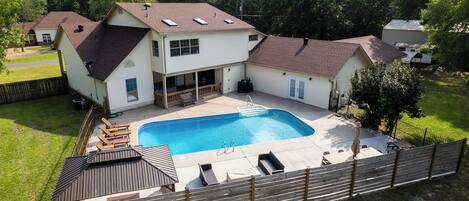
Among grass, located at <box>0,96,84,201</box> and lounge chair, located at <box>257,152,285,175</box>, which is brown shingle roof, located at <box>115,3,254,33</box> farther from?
lounge chair, located at <box>257,152,285,175</box>

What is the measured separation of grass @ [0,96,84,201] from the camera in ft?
42.4

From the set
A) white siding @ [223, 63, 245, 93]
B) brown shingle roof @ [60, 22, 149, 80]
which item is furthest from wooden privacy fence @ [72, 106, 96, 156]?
white siding @ [223, 63, 245, 93]

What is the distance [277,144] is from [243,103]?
7438mm

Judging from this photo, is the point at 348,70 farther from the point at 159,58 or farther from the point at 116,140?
the point at 116,140

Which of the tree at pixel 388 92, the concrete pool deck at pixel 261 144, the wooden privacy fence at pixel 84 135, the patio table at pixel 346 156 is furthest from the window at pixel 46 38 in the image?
the patio table at pixel 346 156

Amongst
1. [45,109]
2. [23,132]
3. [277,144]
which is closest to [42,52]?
[45,109]

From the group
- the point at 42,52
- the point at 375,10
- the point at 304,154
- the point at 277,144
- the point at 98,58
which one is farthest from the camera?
the point at 42,52

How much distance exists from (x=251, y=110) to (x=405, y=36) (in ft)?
82.9

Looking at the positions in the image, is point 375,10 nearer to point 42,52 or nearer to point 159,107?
point 159,107

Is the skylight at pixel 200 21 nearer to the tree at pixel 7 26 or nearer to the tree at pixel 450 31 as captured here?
the tree at pixel 7 26

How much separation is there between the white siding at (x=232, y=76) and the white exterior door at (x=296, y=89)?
4.73 metres

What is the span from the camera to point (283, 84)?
2488cm

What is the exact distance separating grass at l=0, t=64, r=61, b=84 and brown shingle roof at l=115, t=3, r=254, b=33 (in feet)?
48.0

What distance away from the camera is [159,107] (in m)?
23.1
